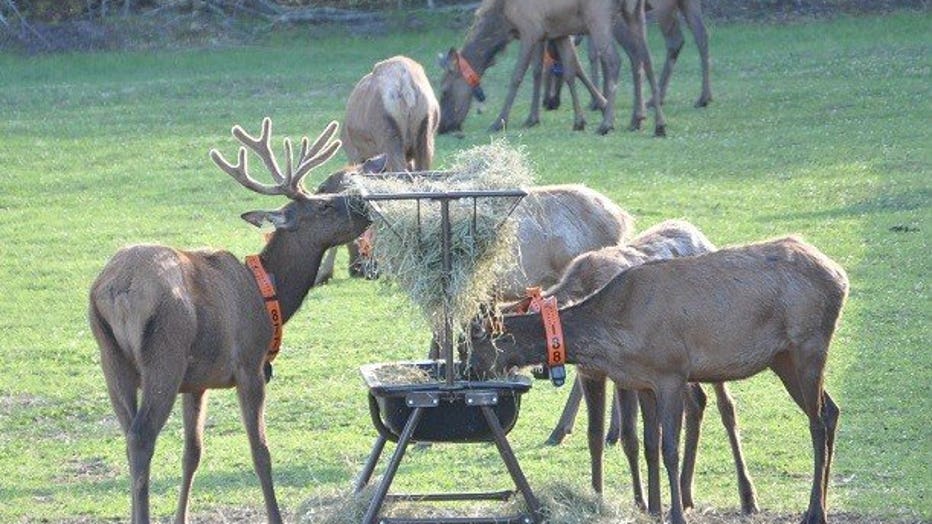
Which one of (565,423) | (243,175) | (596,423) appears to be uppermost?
(243,175)

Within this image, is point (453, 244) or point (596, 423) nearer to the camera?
point (453, 244)

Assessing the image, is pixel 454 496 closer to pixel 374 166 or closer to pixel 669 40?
pixel 374 166

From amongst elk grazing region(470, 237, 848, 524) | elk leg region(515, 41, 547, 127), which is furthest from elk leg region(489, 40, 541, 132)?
elk grazing region(470, 237, 848, 524)

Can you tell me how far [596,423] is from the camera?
30.4 feet

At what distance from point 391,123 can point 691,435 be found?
22.0ft

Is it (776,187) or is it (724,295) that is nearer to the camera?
(724,295)

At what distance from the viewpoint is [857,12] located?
29422 millimetres

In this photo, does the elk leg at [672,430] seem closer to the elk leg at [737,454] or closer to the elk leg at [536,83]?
the elk leg at [737,454]

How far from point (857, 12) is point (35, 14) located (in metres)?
13.8

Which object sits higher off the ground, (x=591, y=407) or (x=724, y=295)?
(x=724, y=295)

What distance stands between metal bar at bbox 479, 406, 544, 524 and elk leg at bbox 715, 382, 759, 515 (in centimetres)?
135

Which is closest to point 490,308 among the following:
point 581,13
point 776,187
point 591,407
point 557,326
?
point 557,326

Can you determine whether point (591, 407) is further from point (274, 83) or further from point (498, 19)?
point (274, 83)

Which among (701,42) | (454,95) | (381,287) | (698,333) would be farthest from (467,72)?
(698,333)
